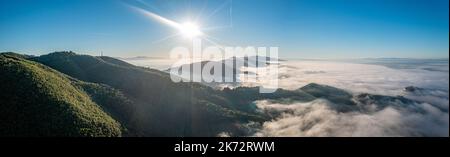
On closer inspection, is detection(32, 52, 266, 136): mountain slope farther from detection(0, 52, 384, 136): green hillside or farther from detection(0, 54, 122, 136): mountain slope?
detection(0, 54, 122, 136): mountain slope

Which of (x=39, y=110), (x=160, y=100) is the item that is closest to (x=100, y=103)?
(x=39, y=110)

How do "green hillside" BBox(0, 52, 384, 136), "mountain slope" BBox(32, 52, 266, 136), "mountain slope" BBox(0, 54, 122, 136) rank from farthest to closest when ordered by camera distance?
"mountain slope" BBox(32, 52, 266, 136) < "green hillside" BBox(0, 52, 384, 136) < "mountain slope" BBox(0, 54, 122, 136)

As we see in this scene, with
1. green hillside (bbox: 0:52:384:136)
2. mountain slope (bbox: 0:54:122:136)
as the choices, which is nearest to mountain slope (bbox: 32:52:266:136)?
green hillside (bbox: 0:52:384:136)

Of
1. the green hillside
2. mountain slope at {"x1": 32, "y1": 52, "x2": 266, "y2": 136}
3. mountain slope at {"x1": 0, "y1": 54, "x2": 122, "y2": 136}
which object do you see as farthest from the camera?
mountain slope at {"x1": 32, "y1": 52, "x2": 266, "y2": 136}

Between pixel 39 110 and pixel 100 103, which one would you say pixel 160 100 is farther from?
pixel 39 110
